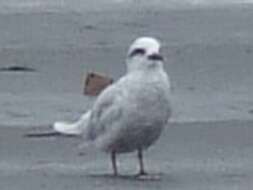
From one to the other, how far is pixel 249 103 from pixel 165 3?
6203 millimetres

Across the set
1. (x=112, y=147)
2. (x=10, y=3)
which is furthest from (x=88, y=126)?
(x=10, y=3)

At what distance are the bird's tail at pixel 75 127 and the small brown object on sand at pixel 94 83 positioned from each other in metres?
1.72

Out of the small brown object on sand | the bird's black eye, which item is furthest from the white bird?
the small brown object on sand

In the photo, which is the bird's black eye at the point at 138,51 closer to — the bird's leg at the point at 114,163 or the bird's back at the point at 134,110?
the bird's back at the point at 134,110

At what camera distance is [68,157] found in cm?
1043

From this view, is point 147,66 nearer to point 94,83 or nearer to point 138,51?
point 138,51

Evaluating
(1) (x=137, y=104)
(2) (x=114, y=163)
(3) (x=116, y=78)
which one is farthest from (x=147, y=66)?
(3) (x=116, y=78)

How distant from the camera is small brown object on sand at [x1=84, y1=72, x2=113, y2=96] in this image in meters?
12.7

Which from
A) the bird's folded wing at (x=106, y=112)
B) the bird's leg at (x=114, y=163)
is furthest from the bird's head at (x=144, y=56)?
the bird's leg at (x=114, y=163)

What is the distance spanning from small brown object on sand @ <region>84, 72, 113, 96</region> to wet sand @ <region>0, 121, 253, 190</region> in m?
1.21

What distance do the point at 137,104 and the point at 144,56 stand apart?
0.27m

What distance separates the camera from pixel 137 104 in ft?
31.4

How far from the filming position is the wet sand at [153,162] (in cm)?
953

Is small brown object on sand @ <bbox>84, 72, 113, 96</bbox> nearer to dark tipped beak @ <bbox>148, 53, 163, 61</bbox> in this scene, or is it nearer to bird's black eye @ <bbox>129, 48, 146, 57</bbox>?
bird's black eye @ <bbox>129, 48, 146, 57</bbox>
